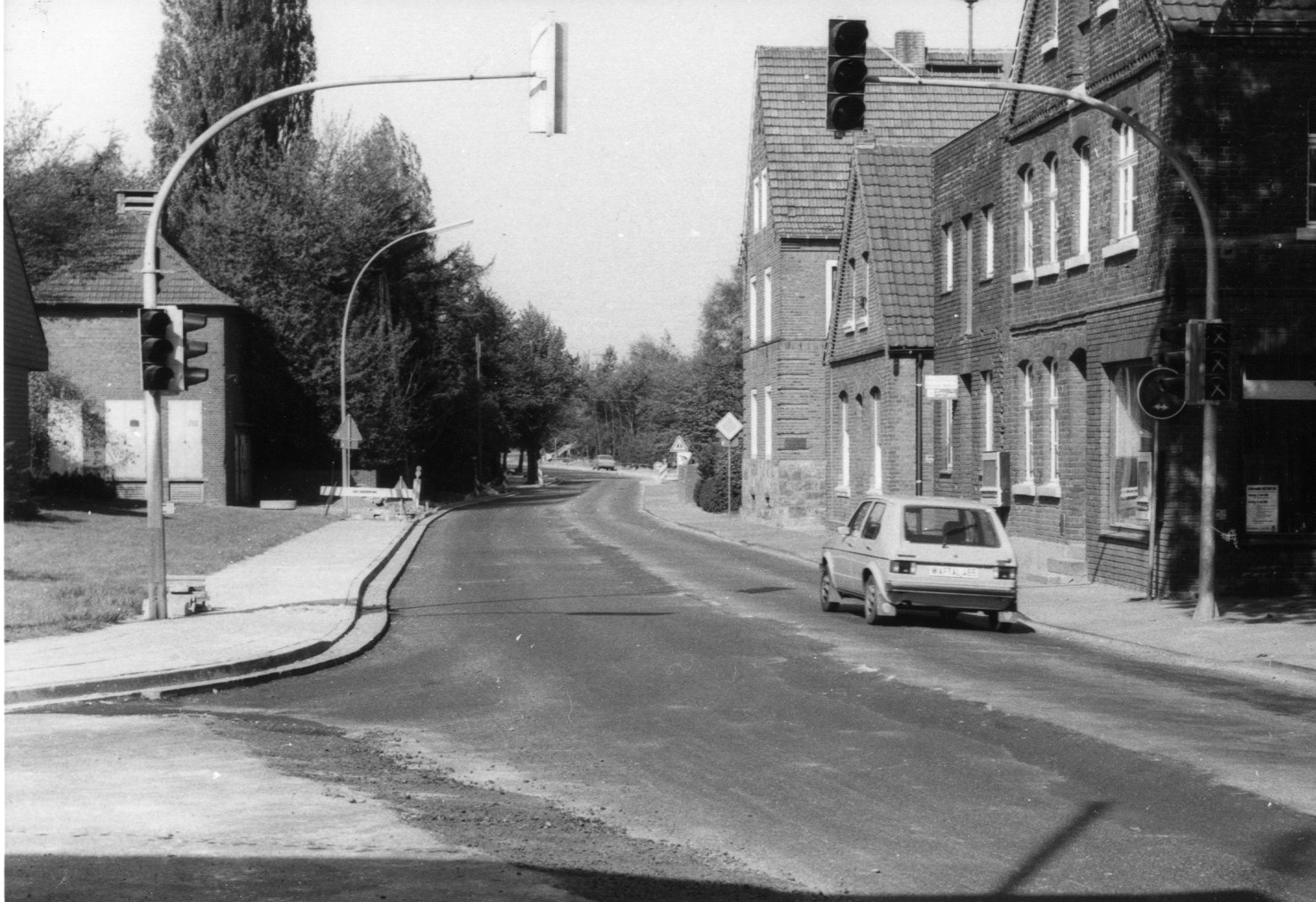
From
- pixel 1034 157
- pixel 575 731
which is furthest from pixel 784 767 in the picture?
pixel 1034 157

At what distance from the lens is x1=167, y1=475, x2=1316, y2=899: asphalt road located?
702cm

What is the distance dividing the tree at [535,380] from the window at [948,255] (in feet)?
192

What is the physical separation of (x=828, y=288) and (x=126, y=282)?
2126 centimetres

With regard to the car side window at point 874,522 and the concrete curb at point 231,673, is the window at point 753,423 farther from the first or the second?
the concrete curb at point 231,673

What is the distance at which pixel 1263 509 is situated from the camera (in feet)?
67.8

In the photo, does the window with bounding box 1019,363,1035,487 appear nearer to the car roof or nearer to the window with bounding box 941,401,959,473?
the window with bounding box 941,401,959,473

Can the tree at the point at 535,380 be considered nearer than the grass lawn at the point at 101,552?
No

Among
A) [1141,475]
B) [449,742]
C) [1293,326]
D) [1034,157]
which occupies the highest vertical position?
[1034,157]

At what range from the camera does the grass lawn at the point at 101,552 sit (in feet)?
57.0

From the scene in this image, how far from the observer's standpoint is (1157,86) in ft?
69.1

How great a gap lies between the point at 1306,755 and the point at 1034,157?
18.0 meters

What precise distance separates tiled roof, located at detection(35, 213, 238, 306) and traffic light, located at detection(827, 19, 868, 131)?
3402 centimetres

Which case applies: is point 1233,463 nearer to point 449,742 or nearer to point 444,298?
point 449,742

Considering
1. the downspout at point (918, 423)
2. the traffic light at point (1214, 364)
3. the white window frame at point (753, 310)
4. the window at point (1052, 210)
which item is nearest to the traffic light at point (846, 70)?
the traffic light at point (1214, 364)
